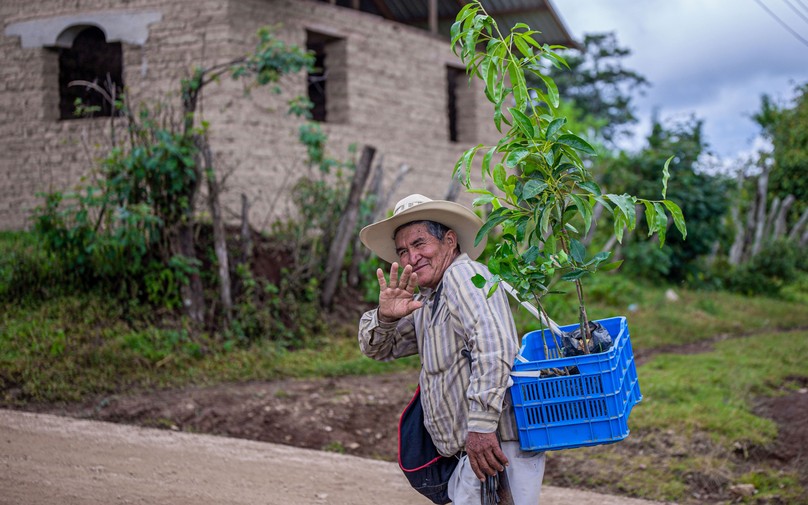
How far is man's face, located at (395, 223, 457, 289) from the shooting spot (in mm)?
3295

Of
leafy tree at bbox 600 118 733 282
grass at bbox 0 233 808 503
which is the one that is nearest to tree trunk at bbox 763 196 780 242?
leafy tree at bbox 600 118 733 282

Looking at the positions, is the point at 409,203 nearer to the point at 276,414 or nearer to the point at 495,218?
the point at 495,218

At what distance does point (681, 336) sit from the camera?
10828 mm

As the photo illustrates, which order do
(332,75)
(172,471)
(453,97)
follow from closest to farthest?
(172,471) → (332,75) → (453,97)

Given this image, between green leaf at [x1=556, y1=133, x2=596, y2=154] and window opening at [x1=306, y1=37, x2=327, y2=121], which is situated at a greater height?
window opening at [x1=306, y1=37, x2=327, y2=121]

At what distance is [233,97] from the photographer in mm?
10672

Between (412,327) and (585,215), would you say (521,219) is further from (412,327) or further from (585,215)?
(412,327)

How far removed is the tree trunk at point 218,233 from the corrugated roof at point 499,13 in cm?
730

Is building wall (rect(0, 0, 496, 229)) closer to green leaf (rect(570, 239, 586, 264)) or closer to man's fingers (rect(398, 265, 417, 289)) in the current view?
man's fingers (rect(398, 265, 417, 289))

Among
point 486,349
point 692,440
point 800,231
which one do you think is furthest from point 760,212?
point 486,349

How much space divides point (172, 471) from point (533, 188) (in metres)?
3.12

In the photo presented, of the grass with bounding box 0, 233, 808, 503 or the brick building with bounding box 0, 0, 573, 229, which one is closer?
the grass with bounding box 0, 233, 808, 503

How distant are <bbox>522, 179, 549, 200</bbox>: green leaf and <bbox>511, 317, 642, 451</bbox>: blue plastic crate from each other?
58 centimetres

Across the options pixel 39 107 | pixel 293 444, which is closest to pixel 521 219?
pixel 293 444
